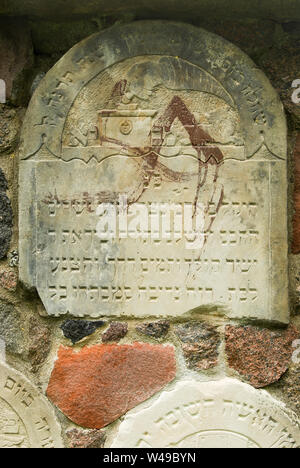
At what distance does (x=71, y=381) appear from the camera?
2012 mm

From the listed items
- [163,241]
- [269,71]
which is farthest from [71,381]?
[269,71]

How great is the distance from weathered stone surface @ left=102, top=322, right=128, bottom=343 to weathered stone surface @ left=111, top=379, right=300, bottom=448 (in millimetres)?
267

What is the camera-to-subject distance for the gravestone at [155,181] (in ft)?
6.52

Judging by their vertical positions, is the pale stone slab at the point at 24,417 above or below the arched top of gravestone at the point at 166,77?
below


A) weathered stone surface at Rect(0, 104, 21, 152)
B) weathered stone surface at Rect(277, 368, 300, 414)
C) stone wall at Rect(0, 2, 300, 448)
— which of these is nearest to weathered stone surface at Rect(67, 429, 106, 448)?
stone wall at Rect(0, 2, 300, 448)

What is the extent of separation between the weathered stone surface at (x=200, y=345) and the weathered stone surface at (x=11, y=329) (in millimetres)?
596

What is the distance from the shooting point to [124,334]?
2021 millimetres

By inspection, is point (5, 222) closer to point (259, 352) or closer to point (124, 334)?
point (124, 334)

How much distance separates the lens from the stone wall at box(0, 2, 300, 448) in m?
1.99

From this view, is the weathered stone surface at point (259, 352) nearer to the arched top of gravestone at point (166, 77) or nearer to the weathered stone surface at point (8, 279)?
the arched top of gravestone at point (166, 77)

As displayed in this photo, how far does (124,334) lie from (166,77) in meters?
0.95

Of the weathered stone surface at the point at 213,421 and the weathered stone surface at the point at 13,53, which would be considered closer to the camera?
the weathered stone surface at the point at 213,421

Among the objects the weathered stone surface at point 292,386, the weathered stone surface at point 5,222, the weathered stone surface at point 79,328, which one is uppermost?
the weathered stone surface at point 5,222

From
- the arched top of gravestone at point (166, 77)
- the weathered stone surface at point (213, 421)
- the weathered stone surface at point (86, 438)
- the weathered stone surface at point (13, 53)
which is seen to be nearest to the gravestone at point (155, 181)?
the arched top of gravestone at point (166, 77)
